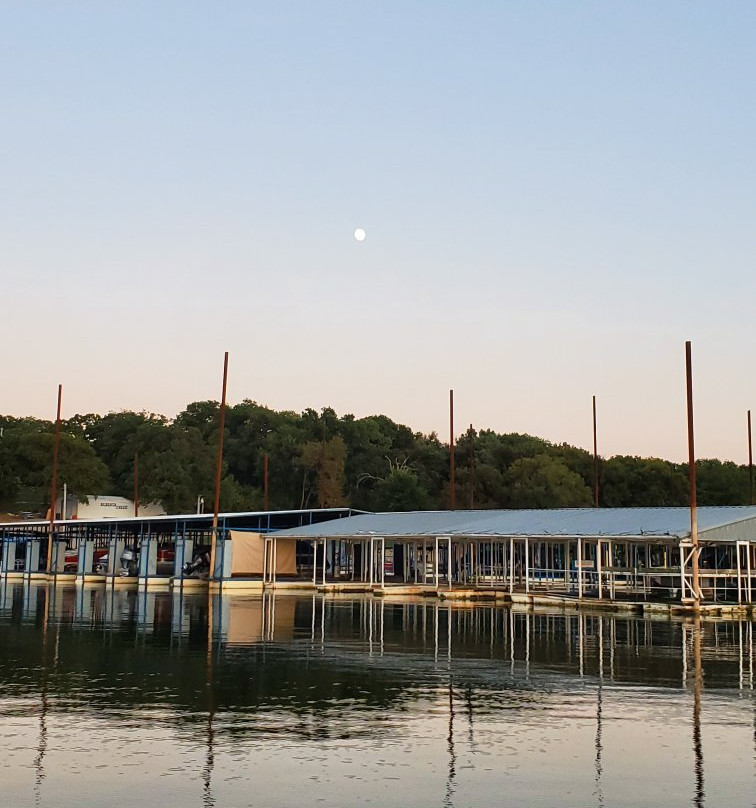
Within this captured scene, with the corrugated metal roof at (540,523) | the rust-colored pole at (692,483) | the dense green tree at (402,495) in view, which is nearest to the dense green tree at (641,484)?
the dense green tree at (402,495)

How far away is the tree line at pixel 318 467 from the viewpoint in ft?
343

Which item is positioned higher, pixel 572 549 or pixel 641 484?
pixel 641 484

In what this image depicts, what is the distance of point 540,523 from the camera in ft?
178

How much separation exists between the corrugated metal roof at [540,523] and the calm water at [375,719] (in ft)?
48.0

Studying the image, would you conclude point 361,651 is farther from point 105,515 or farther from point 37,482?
point 37,482

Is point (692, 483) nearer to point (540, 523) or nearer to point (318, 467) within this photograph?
point (540, 523)

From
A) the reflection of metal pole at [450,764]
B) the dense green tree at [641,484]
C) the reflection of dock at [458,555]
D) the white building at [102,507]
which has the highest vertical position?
the dense green tree at [641,484]

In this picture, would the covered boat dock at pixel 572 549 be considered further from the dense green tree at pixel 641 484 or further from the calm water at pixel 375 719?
the dense green tree at pixel 641 484

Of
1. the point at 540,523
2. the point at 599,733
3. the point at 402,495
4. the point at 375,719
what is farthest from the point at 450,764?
the point at 402,495

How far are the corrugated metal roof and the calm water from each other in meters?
14.6

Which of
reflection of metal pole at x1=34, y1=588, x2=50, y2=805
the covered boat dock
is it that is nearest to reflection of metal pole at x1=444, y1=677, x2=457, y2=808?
reflection of metal pole at x1=34, y1=588, x2=50, y2=805

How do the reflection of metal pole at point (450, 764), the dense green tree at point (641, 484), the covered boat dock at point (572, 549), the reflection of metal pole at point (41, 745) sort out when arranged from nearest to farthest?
1. the reflection of metal pole at point (450, 764)
2. the reflection of metal pole at point (41, 745)
3. the covered boat dock at point (572, 549)
4. the dense green tree at point (641, 484)

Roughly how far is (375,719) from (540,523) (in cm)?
3899

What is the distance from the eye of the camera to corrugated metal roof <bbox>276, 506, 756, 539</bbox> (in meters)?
46.4
